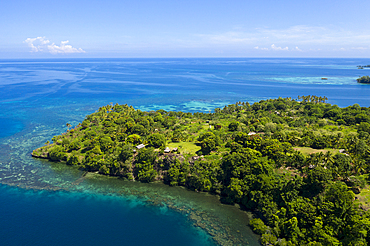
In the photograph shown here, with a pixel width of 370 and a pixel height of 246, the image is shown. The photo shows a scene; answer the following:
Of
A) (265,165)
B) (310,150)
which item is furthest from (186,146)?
(310,150)

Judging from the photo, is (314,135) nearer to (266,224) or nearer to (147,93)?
(266,224)

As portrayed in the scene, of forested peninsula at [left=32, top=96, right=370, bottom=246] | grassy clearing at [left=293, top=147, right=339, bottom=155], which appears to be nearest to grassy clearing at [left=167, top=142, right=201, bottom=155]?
forested peninsula at [left=32, top=96, right=370, bottom=246]

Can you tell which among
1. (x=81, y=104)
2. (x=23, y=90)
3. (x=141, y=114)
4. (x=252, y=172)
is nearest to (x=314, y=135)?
(x=252, y=172)

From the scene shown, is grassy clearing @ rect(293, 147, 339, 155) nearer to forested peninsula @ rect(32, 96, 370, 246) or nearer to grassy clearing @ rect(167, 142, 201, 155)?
forested peninsula @ rect(32, 96, 370, 246)

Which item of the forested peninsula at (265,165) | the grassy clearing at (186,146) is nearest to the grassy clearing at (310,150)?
the forested peninsula at (265,165)

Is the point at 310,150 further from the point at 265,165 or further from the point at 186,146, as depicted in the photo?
the point at 186,146

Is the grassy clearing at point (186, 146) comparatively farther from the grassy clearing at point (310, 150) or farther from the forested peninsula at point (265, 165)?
the grassy clearing at point (310, 150)
